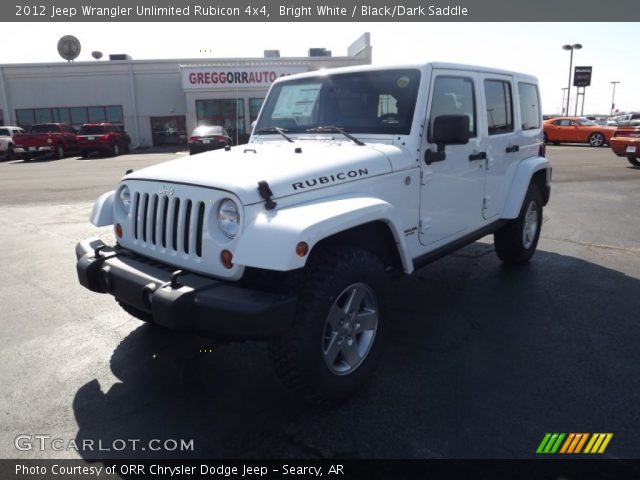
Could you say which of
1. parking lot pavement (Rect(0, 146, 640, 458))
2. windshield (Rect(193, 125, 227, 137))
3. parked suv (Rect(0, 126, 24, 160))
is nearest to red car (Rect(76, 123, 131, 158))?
parked suv (Rect(0, 126, 24, 160))

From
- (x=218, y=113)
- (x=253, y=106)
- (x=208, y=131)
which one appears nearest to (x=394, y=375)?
(x=208, y=131)

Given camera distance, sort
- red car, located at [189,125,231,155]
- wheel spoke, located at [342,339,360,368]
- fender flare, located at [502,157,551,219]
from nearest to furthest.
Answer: wheel spoke, located at [342,339,360,368], fender flare, located at [502,157,551,219], red car, located at [189,125,231,155]

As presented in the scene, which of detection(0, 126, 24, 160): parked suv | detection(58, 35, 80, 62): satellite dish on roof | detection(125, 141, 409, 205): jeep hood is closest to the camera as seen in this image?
detection(125, 141, 409, 205): jeep hood

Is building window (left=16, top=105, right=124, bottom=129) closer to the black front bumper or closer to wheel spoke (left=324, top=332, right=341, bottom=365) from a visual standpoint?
the black front bumper

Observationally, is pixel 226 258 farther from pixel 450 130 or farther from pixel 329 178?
pixel 450 130

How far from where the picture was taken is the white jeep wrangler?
2602mm

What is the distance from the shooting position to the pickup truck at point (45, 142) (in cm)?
2289

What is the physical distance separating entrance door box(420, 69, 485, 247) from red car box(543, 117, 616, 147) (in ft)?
76.3

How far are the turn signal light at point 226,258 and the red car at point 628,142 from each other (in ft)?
51.3

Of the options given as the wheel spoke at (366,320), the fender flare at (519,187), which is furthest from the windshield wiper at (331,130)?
the fender flare at (519,187)

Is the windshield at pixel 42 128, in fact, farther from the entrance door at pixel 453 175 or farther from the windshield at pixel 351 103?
the entrance door at pixel 453 175

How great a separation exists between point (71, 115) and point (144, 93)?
4875mm

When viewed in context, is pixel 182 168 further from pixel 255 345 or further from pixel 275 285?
pixel 255 345

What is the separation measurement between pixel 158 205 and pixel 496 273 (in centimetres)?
383
